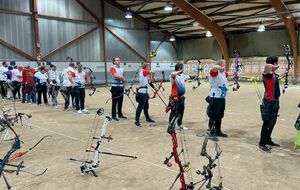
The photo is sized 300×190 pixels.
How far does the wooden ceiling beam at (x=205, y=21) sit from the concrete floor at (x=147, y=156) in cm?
1096

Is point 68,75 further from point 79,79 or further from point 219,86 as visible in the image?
point 219,86

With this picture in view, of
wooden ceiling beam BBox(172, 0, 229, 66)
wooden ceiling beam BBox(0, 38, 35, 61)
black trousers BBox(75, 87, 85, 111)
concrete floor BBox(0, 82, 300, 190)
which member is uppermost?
wooden ceiling beam BBox(172, 0, 229, 66)

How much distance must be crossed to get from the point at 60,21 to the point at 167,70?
10541 millimetres

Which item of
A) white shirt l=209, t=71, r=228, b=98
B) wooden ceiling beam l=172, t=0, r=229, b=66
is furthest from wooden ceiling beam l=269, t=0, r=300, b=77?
white shirt l=209, t=71, r=228, b=98

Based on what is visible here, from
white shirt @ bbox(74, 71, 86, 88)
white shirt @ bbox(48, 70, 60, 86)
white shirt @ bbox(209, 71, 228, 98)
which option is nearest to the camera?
white shirt @ bbox(209, 71, 228, 98)

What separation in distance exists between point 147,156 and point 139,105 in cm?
222

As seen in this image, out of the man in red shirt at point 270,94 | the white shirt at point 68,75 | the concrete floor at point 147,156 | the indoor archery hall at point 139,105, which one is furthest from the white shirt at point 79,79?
the man in red shirt at point 270,94

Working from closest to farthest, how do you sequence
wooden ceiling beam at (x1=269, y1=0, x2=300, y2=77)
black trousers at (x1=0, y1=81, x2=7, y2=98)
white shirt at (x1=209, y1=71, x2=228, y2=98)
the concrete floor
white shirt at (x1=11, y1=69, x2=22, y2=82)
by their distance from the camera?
the concrete floor < white shirt at (x1=209, y1=71, x2=228, y2=98) < white shirt at (x1=11, y1=69, x2=22, y2=82) < black trousers at (x1=0, y1=81, x2=7, y2=98) < wooden ceiling beam at (x1=269, y1=0, x2=300, y2=77)

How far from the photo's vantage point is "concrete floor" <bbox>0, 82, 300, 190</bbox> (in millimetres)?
3447

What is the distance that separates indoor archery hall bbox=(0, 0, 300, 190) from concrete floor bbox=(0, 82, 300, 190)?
2 centimetres

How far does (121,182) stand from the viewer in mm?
3480

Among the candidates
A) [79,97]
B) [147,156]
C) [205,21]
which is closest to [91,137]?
[147,156]

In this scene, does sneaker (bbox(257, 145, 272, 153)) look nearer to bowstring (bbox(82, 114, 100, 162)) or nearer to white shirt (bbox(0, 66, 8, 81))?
bowstring (bbox(82, 114, 100, 162))

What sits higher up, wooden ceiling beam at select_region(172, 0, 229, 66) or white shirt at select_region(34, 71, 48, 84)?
wooden ceiling beam at select_region(172, 0, 229, 66)
